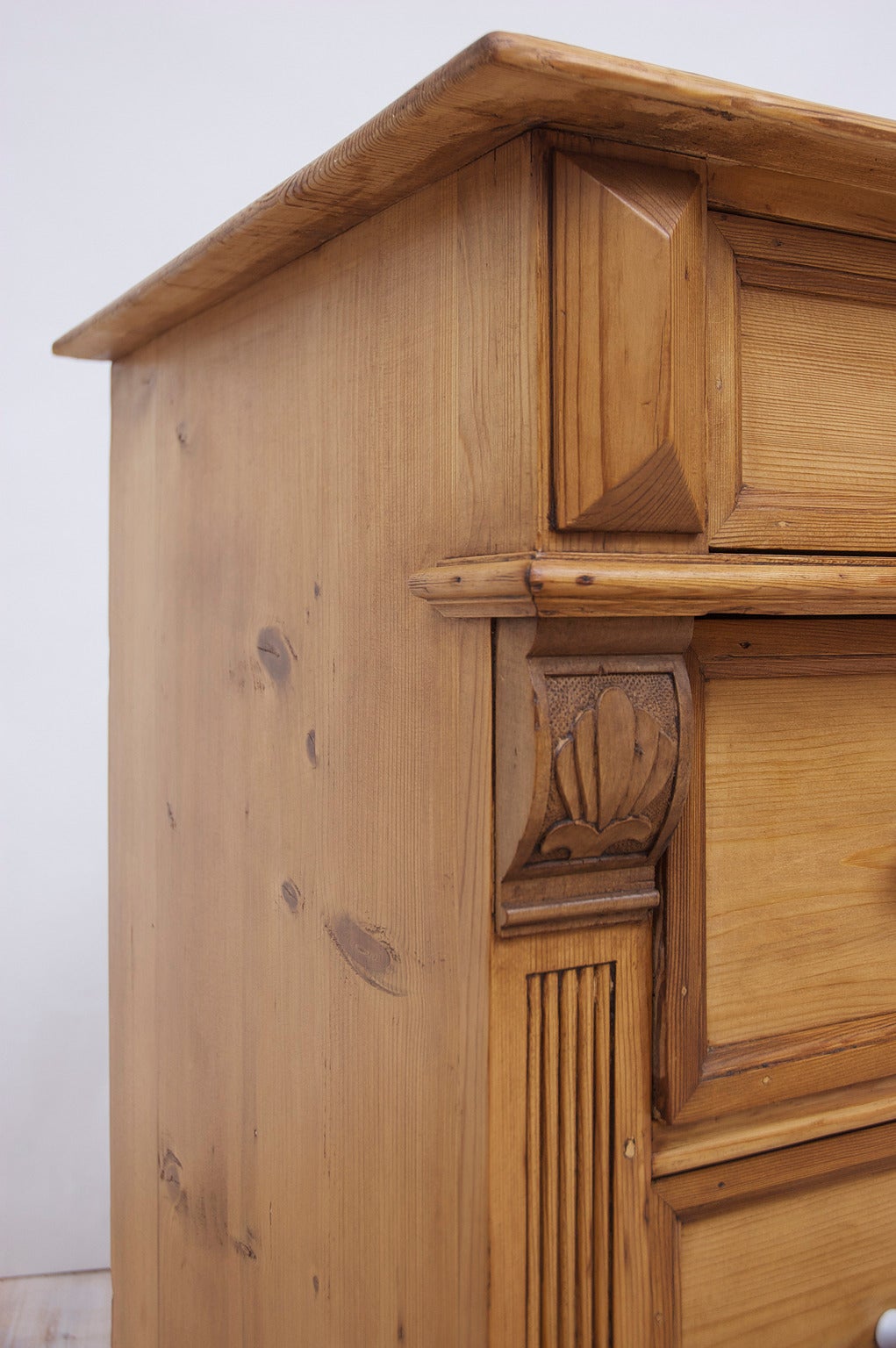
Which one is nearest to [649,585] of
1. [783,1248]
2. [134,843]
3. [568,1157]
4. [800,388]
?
[800,388]

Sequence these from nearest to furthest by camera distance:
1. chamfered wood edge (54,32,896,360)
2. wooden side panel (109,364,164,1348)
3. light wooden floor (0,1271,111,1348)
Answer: chamfered wood edge (54,32,896,360), wooden side panel (109,364,164,1348), light wooden floor (0,1271,111,1348)

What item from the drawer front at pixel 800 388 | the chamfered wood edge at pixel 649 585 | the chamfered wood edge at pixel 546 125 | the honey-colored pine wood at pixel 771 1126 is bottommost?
the honey-colored pine wood at pixel 771 1126

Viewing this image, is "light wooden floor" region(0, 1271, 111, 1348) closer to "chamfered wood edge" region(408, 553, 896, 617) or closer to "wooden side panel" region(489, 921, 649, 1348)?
"wooden side panel" region(489, 921, 649, 1348)

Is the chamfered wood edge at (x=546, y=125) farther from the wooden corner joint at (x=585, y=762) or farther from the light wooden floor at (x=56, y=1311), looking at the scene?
the light wooden floor at (x=56, y=1311)

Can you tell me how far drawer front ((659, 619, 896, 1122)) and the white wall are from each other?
951 mm

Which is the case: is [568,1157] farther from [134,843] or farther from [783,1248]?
[134,843]

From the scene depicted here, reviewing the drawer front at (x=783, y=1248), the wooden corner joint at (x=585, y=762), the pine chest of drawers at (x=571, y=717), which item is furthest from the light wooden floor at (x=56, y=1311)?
the wooden corner joint at (x=585, y=762)

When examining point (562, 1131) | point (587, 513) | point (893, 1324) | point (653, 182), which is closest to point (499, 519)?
point (587, 513)

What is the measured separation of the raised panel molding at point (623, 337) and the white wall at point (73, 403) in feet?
3.24

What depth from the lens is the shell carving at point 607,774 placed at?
22.2 inches

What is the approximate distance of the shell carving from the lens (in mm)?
565

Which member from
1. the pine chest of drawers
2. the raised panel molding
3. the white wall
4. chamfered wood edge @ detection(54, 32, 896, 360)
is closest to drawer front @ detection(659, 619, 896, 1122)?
the pine chest of drawers

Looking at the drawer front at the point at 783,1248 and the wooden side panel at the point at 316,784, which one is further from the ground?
the wooden side panel at the point at 316,784

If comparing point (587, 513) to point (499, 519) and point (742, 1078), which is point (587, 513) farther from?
point (742, 1078)
